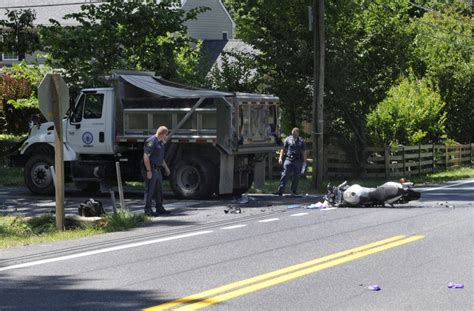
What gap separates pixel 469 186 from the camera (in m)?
27.3

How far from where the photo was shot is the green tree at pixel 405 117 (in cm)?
3269

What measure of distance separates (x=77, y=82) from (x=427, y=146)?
13717mm

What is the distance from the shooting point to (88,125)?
22.2 m

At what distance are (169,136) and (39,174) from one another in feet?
12.8

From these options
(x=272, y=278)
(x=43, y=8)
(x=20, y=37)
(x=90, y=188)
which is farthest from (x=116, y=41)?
(x=43, y=8)

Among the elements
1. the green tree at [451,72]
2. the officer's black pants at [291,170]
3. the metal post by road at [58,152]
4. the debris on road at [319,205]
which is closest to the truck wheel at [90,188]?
the officer's black pants at [291,170]

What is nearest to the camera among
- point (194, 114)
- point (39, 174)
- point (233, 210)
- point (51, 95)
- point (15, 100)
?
point (51, 95)

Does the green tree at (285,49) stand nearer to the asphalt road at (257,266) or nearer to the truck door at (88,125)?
the truck door at (88,125)

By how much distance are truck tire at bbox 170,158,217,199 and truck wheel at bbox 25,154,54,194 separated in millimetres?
3351

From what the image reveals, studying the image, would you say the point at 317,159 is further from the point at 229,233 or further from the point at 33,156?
the point at 229,233

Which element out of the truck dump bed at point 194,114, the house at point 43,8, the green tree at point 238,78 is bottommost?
the truck dump bed at point 194,114

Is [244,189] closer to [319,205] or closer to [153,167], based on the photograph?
[319,205]

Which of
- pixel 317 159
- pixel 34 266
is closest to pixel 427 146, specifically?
pixel 317 159

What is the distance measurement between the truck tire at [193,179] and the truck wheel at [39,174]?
132 inches
